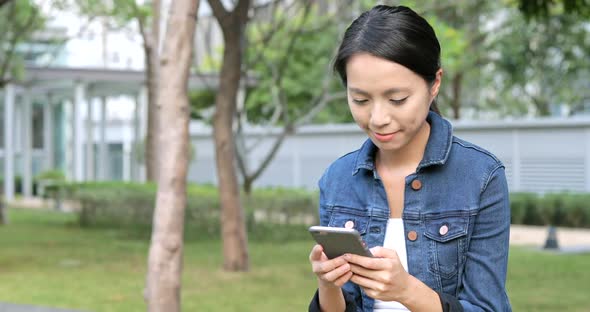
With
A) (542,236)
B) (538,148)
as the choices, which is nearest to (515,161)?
(538,148)

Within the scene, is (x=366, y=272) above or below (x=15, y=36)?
below

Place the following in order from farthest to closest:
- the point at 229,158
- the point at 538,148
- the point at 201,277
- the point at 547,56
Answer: the point at 547,56
the point at 538,148
the point at 229,158
the point at 201,277

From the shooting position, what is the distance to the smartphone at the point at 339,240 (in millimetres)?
1888

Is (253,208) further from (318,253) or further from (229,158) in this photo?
(318,253)

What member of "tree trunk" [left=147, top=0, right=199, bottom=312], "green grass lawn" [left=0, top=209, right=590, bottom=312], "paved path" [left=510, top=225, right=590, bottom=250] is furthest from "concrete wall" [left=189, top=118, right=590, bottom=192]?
"tree trunk" [left=147, top=0, right=199, bottom=312]

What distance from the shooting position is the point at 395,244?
217 cm

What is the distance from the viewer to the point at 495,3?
28.4 meters

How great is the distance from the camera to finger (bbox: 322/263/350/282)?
6.50 ft

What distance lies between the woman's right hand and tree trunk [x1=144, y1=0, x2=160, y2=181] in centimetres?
1527

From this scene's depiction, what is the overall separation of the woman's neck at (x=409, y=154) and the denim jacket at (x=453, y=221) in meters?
0.02

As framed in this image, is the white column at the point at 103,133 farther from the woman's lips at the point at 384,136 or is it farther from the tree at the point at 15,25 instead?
the woman's lips at the point at 384,136

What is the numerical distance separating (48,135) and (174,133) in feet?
93.5

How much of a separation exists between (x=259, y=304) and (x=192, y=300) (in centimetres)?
73

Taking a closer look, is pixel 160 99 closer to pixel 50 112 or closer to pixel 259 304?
pixel 259 304
